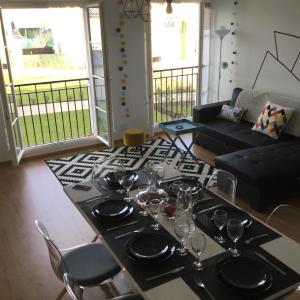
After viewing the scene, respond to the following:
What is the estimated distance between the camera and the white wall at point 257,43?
4.44 meters

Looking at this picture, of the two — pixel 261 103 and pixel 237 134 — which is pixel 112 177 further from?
pixel 261 103

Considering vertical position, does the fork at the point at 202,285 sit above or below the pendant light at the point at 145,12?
below

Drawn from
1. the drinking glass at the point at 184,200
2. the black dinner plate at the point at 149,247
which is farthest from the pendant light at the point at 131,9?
the black dinner plate at the point at 149,247

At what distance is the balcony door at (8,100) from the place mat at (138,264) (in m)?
2.65

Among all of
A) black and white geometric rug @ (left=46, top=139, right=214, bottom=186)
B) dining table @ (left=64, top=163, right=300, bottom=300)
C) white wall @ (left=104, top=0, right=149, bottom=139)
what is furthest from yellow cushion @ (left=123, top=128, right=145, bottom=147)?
dining table @ (left=64, top=163, right=300, bottom=300)

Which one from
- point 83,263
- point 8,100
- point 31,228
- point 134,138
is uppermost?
point 8,100

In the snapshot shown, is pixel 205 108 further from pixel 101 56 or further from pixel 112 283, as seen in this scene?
pixel 112 283

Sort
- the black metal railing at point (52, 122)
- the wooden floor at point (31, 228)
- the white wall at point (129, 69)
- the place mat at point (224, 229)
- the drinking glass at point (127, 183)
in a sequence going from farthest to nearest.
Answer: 1. the black metal railing at point (52, 122)
2. the white wall at point (129, 69)
3. the wooden floor at point (31, 228)
4. the drinking glass at point (127, 183)
5. the place mat at point (224, 229)

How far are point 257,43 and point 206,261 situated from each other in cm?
405

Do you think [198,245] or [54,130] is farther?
[54,130]

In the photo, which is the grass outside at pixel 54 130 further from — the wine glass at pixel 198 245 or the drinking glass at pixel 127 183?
the wine glass at pixel 198 245

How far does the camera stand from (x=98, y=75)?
497 centimetres

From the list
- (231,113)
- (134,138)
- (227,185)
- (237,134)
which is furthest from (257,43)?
(227,185)

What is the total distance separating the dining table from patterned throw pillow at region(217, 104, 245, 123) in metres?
2.88
